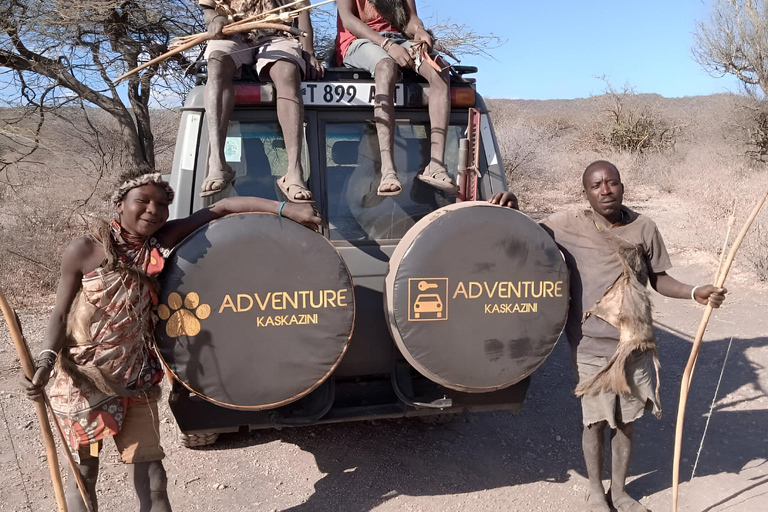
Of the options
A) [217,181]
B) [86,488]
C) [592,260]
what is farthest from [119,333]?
Answer: [592,260]

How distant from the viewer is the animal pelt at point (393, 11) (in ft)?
13.3

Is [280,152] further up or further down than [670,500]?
further up

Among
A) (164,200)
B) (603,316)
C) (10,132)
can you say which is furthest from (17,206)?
(603,316)

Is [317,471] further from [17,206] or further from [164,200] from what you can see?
[17,206]

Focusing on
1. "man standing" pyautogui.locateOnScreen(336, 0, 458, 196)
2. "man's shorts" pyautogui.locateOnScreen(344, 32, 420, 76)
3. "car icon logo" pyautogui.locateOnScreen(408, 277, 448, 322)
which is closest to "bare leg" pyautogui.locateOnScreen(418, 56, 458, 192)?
"man standing" pyautogui.locateOnScreen(336, 0, 458, 196)

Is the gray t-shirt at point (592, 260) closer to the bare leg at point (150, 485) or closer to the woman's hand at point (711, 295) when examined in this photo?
the woman's hand at point (711, 295)

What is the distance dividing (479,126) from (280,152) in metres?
1.11

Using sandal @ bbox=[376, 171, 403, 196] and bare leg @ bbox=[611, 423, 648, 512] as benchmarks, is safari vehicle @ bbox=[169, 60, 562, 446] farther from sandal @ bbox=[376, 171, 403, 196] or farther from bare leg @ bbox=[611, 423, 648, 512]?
bare leg @ bbox=[611, 423, 648, 512]

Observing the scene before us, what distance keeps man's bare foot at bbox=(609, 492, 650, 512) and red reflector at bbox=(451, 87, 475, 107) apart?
7.29 ft

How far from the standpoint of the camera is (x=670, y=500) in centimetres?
339

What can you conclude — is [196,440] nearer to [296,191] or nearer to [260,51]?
[296,191]

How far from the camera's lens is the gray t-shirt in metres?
3.12

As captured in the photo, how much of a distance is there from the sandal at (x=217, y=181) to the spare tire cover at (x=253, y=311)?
46cm

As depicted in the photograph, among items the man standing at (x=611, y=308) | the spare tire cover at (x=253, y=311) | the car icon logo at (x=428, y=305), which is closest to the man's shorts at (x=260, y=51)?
the spare tire cover at (x=253, y=311)
